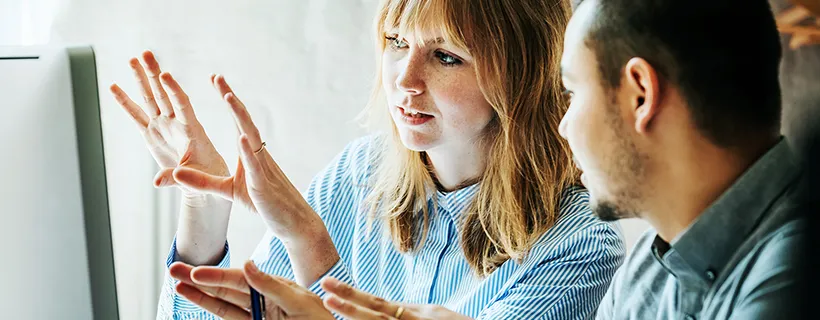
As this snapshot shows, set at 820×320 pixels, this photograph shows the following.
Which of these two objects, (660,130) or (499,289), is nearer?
(660,130)

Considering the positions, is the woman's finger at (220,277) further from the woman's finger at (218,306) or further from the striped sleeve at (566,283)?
the striped sleeve at (566,283)

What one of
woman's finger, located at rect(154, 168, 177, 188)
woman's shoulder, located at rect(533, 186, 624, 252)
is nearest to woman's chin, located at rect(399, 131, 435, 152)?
woman's shoulder, located at rect(533, 186, 624, 252)

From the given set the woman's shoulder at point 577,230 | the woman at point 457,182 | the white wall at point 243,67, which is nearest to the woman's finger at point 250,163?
the woman at point 457,182

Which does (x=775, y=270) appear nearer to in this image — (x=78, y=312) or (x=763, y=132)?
(x=763, y=132)

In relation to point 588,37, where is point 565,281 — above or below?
below

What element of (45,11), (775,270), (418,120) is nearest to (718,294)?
(775,270)

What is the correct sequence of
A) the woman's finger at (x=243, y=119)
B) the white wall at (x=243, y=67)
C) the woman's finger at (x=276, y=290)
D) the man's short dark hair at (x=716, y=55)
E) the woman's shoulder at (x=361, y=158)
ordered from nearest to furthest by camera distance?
the man's short dark hair at (x=716, y=55)
the woman's finger at (x=276, y=290)
the woman's finger at (x=243, y=119)
the woman's shoulder at (x=361, y=158)
the white wall at (x=243, y=67)

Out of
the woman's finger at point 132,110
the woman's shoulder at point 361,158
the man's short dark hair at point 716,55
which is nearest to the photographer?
the man's short dark hair at point 716,55

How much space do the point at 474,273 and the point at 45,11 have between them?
1.43 m

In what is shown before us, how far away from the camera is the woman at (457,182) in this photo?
1.25m

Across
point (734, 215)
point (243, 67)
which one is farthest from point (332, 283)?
point (243, 67)

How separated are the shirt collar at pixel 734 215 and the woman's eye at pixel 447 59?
0.53 m

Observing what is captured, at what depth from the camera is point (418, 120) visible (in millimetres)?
1313

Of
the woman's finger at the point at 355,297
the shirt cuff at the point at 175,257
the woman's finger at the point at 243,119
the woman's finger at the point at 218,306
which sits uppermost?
the woman's finger at the point at 243,119
